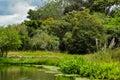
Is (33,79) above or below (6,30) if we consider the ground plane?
below

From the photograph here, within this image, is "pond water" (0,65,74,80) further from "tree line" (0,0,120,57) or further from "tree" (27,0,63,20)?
"tree" (27,0,63,20)

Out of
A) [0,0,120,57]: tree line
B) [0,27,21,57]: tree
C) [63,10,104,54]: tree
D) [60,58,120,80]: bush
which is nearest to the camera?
[60,58,120,80]: bush

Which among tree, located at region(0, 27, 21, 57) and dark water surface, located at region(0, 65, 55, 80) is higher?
tree, located at region(0, 27, 21, 57)

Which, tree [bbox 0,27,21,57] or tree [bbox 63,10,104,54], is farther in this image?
tree [bbox 63,10,104,54]

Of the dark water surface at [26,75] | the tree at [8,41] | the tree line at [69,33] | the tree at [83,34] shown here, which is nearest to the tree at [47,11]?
the tree line at [69,33]

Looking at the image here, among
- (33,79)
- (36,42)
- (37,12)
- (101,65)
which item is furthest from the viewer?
(37,12)

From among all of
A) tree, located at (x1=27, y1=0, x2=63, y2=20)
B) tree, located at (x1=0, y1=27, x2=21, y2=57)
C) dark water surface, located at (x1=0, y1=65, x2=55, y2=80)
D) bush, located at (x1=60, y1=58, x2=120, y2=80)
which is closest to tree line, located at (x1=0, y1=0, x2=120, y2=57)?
tree, located at (x1=0, y1=27, x2=21, y2=57)

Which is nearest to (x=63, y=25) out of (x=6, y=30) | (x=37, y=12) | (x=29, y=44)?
(x=29, y=44)

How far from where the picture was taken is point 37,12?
76625 millimetres

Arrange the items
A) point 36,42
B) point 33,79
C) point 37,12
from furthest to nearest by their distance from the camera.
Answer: point 37,12, point 36,42, point 33,79

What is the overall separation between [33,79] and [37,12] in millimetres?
56556

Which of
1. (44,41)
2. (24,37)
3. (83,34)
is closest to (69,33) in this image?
(83,34)

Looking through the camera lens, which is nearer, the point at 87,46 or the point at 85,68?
the point at 85,68

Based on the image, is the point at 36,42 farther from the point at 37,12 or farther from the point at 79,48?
the point at 37,12
